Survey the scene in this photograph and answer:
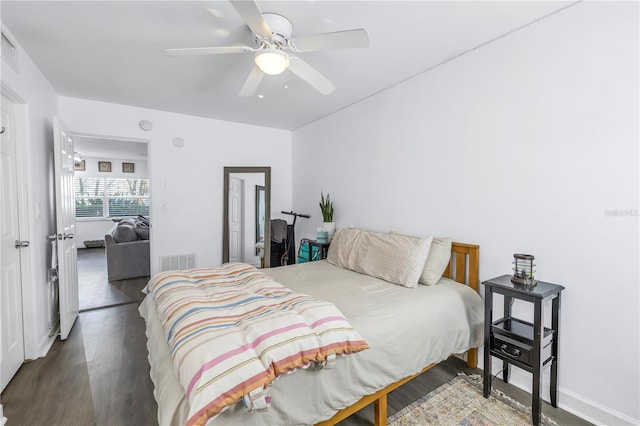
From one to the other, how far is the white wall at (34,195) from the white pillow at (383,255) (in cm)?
257

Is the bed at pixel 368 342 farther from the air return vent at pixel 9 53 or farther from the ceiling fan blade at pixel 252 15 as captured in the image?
the air return vent at pixel 9 53

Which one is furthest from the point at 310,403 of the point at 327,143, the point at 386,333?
the point at 327,143

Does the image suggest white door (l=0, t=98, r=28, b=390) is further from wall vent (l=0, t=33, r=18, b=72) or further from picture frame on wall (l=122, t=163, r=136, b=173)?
picture frame on wall (l=122, t=163, r=136, b=173)

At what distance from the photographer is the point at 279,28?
1842 millimetres

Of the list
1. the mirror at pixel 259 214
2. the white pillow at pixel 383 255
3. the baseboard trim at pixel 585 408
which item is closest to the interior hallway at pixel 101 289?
the mirror at pixel 259 214

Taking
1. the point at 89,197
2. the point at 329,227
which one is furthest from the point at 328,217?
the point at 89,197

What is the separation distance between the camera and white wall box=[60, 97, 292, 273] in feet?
11.9

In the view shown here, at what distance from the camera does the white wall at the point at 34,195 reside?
2.31 meters

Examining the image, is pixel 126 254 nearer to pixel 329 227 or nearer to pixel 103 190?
pixel 329 227

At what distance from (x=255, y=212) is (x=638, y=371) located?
416cm

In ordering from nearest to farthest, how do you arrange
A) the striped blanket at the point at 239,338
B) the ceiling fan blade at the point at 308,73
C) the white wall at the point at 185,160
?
the striped blanket at the point at 239,338, the ceiling fan blade at the point at 308,73, the white wall at the point at 185,160

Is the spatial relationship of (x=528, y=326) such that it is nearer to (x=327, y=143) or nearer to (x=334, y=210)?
(x=334, y=210)

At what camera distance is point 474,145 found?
7.77ft

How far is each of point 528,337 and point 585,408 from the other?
0.51 meters
